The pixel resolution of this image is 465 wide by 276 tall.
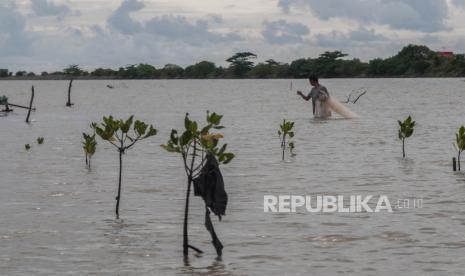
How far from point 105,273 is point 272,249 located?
102 inches

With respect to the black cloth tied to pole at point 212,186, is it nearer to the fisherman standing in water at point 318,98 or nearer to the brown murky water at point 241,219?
the brown murky water at point 241,219

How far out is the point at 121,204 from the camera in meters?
17.4

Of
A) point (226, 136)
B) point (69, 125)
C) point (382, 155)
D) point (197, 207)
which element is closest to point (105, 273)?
point (197, 207)

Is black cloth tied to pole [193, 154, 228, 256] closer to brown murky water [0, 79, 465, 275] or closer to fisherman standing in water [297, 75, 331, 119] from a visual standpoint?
brown murky water [0, 79, 465, 275]

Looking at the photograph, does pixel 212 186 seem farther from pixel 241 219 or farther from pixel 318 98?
pixel 318 98

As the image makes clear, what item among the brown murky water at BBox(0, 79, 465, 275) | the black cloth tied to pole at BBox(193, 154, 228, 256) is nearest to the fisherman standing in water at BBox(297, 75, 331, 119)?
the brown murky water at BBox(0, 79, 465, 275)

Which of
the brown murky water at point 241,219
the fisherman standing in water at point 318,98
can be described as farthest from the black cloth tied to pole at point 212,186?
the fisherman standing in water at point 318,98

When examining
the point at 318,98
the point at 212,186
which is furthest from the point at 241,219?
the point at 318,98

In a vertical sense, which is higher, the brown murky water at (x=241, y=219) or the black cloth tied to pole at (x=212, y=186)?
the black cloth tied to pole at (x=212, y=186)

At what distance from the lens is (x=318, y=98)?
40.5 m

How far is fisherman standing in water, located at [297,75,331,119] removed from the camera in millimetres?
37344

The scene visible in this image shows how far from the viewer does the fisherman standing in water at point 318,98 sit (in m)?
37.3

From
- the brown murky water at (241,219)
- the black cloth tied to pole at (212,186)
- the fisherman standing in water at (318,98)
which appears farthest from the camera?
the fisherman standing in water at (318,98)

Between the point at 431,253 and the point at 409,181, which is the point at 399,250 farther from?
the point at 409,181
